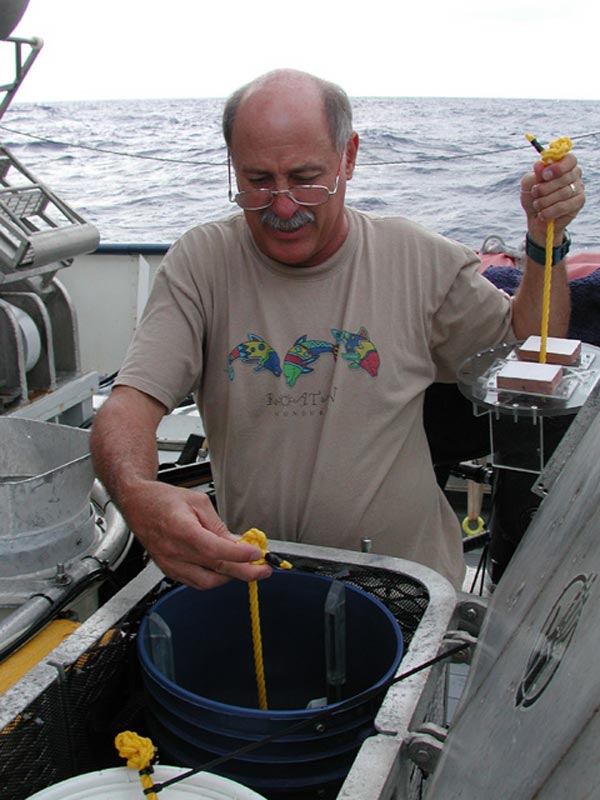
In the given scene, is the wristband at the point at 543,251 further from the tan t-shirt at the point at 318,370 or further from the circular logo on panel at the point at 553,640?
the circular logo on panel at the point at 553,640

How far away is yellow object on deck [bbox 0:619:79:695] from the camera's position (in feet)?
3.83

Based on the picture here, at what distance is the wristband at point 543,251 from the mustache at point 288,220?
1.63 ft

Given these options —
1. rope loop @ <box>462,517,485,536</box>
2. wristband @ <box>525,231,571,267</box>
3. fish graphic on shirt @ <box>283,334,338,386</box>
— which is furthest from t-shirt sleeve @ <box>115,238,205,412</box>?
rope loop @ <box>462,517,485,536</box>

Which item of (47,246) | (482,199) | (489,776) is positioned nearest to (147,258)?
(47,246)

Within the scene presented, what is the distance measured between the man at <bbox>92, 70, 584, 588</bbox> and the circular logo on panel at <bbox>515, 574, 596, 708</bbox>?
41.9 inches

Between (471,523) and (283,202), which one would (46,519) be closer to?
(283,202)

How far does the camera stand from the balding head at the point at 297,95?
5.34ft

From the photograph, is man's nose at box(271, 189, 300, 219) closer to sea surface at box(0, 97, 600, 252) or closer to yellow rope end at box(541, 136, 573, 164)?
yellow rope end at box(541, 136, 573, 164)

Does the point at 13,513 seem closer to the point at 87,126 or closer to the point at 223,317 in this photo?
the point at 223,317

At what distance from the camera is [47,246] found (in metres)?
3.21

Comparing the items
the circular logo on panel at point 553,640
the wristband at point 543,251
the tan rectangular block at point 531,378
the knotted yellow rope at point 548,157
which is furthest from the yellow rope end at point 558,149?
the circular logo on panel at point 553,640

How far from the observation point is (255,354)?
5.62 feet

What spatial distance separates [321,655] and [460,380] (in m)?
0.64

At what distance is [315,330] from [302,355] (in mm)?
62
